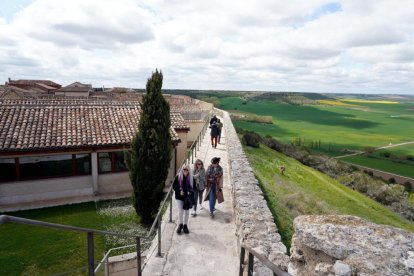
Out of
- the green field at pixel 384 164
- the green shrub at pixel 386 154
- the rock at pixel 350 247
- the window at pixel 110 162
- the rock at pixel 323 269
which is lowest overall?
the green field at pixel 384 164

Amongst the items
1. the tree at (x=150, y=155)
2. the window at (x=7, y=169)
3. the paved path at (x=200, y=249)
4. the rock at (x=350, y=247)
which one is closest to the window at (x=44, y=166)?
the window at (x=7, y=169)

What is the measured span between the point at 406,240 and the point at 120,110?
59.7ft

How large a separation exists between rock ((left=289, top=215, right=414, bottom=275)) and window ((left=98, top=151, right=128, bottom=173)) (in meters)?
13.9

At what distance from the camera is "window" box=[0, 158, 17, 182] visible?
14.1 meters

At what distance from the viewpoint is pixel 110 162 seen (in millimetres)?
16141

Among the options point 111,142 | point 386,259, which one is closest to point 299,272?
point 386,259

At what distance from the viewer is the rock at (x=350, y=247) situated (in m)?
2.58

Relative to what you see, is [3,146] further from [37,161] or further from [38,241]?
[38,241]

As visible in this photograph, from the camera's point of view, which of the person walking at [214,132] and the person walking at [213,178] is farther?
the person walking at [214,132]

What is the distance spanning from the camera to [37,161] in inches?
580

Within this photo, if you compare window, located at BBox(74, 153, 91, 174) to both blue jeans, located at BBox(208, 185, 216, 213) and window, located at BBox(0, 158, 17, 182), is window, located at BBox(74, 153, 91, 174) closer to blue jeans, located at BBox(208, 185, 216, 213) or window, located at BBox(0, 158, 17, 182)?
window, located at BBox(0, 158, 17, 182)

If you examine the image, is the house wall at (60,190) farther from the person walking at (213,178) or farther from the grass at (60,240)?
the person walking at (213,178)

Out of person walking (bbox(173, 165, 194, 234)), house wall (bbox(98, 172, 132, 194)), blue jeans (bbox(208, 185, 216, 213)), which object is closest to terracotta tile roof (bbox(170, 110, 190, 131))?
house wall (bbox(98, 172, 132, 194))

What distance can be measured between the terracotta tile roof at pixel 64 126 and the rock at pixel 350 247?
13.8m
